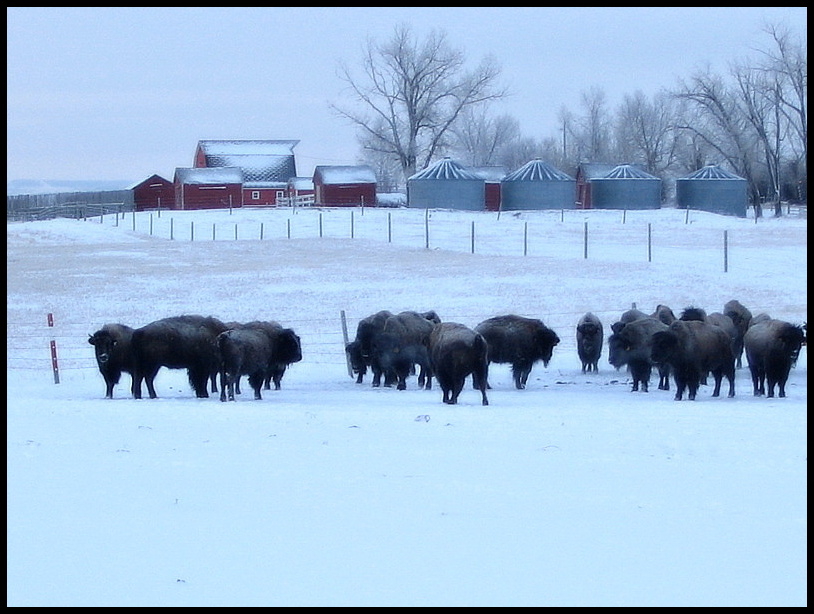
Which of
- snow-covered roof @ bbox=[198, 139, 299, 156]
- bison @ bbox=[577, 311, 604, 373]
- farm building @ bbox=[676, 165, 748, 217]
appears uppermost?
snow-covered roof @ bbox=[198, 139, 299, 156]

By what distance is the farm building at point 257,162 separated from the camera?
88.7 meters

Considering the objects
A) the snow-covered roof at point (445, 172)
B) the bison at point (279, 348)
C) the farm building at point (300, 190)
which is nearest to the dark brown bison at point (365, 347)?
the bison at point (279, 348)

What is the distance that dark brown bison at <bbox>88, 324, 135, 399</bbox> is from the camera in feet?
54.7

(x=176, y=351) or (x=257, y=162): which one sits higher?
(x=257, y=162)

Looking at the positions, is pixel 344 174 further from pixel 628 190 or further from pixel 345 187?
pixel 628 190

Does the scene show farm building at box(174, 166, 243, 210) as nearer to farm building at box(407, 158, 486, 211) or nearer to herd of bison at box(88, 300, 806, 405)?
farm building at box(407, 158, 486, 211)

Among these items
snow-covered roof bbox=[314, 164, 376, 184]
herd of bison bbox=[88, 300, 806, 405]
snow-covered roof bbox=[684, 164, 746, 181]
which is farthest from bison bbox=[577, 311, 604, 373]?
snow-covered roof bbox=[314, 164, 376, 184]

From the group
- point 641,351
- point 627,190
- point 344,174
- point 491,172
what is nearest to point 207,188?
point 344,174

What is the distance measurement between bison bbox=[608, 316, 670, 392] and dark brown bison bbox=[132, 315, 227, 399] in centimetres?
658

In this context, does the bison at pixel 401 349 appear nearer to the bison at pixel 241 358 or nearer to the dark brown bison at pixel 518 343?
the dark brown bison at pixel 518 343

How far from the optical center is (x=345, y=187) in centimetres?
8262

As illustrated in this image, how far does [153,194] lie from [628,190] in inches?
1365

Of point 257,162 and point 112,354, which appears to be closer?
point 112,354

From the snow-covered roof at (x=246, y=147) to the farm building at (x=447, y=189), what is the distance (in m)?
20.4
